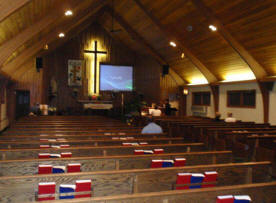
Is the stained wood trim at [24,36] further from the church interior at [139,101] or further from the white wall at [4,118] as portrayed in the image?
the white wall at [4,118]

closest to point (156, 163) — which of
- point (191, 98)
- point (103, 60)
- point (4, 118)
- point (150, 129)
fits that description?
point (150, 129)

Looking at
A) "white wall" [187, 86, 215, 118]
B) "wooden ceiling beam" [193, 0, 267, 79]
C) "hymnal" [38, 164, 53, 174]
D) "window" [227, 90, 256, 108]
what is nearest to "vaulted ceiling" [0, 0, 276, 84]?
"wooden ceiling beam" [193, 0, 267, 79]

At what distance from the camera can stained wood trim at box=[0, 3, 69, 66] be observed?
675 centimetres

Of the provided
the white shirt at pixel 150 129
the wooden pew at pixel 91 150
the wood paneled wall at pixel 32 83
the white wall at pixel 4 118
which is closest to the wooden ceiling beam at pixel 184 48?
the wood paneled wall at pixel 32 83

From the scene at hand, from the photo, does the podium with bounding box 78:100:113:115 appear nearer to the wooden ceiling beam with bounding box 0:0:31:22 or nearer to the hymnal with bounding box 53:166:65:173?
the wooden ceiling beam with bounding box 0:0:31:22

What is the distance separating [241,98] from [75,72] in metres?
9.74

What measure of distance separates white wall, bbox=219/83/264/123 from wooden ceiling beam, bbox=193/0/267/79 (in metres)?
0.95

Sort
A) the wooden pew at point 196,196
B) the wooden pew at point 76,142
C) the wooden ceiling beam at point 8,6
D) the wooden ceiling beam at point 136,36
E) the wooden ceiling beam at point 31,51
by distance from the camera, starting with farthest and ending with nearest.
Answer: the wooden ceiling beam at point 136,36, the wooden ceiling beam at point 31,51, the wooden ceiling beam at point 8,6, the wooden pew at point 76,142, the wooden pew at point 196,196

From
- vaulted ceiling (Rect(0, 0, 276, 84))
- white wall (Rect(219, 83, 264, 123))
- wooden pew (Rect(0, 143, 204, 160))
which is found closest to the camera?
wooden pew (Rect(0, 143, 204, 160))

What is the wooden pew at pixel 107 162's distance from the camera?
114 inches

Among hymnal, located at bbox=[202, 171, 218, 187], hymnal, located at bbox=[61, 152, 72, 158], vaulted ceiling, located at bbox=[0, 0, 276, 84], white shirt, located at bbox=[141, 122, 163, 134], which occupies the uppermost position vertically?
Answer: vaulted ceiling, located at bbox=[0, 0, 276, 84]

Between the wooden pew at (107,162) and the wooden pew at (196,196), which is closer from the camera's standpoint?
the wooden pew at (196,196)

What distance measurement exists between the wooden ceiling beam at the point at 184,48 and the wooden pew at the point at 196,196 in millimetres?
10383

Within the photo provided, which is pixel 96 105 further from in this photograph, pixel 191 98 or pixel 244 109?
pixel 244 109
